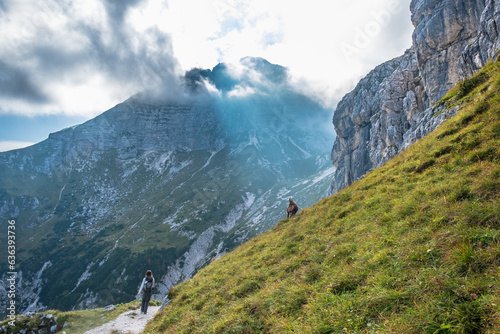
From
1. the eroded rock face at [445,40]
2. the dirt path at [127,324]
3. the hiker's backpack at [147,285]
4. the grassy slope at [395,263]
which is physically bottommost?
the dirt path at [127,324]

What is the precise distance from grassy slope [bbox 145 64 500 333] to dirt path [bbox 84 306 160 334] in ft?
14.4

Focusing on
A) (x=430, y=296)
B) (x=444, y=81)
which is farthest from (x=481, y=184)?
(x=444, y=81)

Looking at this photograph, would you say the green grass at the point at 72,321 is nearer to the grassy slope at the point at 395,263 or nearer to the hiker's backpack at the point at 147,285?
the hiker's backpack at the point at 147,285

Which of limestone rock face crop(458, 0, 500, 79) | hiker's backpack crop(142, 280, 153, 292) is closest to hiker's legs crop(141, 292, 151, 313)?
hiker's backpack crop(142, 280, 153, 292)

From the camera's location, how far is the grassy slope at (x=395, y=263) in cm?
458

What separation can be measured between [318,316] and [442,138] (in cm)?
1415

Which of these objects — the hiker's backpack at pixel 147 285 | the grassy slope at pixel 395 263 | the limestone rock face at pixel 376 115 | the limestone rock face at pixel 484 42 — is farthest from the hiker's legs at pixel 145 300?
the limestone rock face at pixel 376 115

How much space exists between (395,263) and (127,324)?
62.4ft

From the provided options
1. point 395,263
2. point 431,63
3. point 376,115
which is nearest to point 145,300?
point 395,263

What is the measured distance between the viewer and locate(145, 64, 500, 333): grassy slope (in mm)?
4582

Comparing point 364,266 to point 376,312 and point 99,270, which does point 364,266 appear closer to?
point 376,312

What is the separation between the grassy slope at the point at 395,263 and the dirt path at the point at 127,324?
4379mm

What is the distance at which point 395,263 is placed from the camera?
6.35m

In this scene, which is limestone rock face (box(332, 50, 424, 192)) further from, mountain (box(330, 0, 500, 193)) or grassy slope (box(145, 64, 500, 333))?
grassy slope (box(145, 64, 500, 333))
